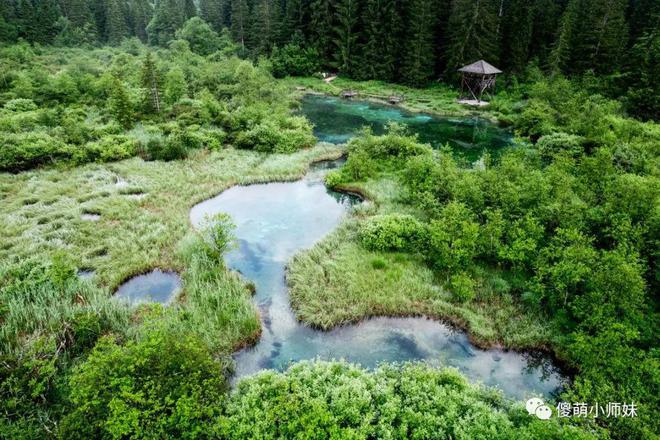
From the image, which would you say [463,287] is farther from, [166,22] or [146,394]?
[166,22]

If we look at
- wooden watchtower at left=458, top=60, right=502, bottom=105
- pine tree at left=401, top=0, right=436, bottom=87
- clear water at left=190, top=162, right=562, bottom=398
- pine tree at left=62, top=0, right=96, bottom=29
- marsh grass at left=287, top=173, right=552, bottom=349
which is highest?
pine tree at left=62, top=0, right=96, bottom=29

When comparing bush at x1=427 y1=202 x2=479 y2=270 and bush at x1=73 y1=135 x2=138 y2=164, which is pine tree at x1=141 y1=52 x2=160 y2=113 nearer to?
bush at x1=73 y1=135 x2=138 y2=164

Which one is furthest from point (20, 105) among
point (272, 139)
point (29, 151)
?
point (272, 139)

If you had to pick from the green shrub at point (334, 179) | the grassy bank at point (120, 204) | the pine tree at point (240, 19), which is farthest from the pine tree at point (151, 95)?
the pine tree at point (240, 19)

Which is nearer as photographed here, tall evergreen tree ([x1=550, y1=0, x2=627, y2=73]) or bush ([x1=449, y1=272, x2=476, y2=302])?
bush ([x1=449, y1=272, x2=476, y2=302])

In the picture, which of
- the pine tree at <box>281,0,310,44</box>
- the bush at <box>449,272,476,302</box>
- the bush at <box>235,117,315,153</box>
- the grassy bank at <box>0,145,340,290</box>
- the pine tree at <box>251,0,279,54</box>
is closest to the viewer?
the bush at <box>449,272,476,302</box>

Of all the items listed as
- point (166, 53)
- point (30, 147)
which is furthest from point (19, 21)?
point (30, 147)

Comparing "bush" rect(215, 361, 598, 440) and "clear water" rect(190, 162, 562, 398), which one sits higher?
"bush" rect(215, 361, 598, 440)

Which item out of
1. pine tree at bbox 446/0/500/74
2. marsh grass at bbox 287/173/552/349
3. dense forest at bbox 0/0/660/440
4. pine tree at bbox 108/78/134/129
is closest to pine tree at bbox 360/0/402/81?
pine tree at bbox 446/0/500/74

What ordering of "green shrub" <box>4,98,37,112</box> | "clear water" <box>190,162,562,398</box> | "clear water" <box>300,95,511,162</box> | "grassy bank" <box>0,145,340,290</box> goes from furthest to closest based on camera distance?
1. "clear water" <box>300,95,511,162</box>
2. "green shrub" <box>4,98,37,112</box>
3. "grassy bank" <box>0,145,340,290</box>
4. "clear water" <box>190,162,562,398</box>
